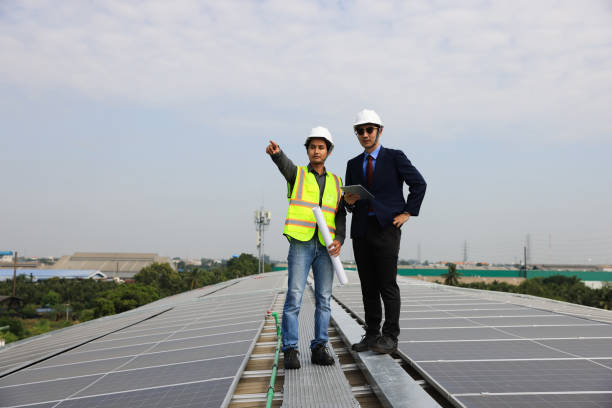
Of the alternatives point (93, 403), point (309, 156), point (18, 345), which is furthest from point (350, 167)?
point (18, 345)

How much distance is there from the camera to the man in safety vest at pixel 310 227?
11.8 ft

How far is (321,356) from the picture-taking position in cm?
337

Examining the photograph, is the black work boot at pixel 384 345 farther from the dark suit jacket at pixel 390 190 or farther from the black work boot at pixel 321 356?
the dark suit jacket at pixel 390 190

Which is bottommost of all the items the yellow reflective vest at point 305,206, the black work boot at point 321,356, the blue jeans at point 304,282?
the black work boot at point 321,356

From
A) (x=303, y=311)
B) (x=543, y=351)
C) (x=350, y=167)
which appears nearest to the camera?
(x=543, y=351)

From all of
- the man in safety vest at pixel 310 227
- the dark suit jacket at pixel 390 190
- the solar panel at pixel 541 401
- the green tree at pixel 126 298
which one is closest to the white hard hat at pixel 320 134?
the man in safety vest at pixel 310 227

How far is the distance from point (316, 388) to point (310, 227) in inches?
55.5

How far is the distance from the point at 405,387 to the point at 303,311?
412cm

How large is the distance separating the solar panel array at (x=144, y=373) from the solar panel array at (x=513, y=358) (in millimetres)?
1634

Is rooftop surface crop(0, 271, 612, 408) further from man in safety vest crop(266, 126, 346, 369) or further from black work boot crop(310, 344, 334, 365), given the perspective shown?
man in safety vest crop(266, 126, 346, 369)

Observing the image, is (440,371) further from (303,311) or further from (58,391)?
(303,311)

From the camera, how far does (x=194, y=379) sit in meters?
2.94

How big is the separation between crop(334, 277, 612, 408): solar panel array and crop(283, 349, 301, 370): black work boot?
3.22 feet

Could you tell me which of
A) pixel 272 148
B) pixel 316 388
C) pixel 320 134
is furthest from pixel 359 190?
pixel 316 388
